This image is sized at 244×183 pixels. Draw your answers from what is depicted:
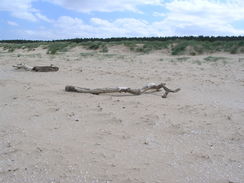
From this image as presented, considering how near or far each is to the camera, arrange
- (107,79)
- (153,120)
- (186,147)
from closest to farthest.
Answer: (186,147), (153,120), (107,79)

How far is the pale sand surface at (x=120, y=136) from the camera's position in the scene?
119 inches

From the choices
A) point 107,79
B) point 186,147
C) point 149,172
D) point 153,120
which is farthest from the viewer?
point 107,79

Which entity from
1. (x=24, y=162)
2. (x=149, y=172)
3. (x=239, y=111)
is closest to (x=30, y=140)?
(x=24, y=162)

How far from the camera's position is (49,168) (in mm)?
3088

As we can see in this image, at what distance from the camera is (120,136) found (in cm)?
404

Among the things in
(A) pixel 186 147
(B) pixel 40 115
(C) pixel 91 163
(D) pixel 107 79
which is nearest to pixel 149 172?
(C) pixel 91 163

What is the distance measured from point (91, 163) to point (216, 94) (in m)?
4.63

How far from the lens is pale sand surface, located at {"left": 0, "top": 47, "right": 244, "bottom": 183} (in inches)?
119

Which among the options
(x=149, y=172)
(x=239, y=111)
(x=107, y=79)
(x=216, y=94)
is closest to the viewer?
(x=149, y=172)

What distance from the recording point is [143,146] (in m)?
3.72

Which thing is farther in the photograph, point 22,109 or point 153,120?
point 22,109

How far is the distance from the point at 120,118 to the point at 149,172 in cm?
186

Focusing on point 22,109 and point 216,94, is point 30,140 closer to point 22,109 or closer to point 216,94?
point 22,109

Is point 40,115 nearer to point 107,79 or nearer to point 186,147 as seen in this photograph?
point 186,147
